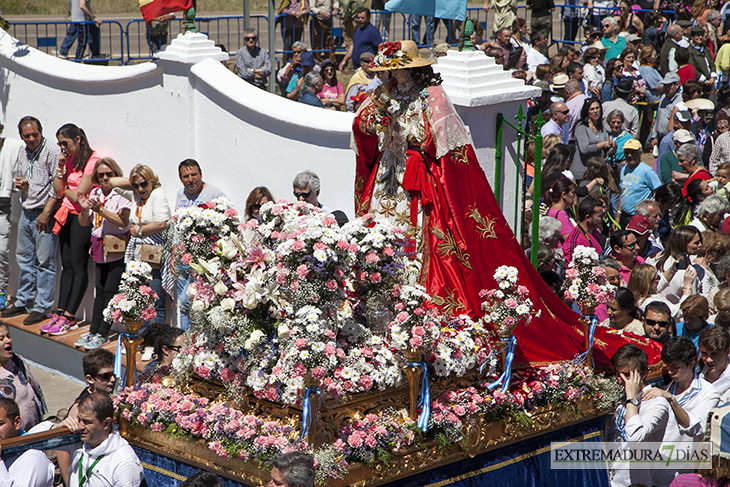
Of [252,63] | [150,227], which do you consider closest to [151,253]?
[150,227]

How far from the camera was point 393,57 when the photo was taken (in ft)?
20.0

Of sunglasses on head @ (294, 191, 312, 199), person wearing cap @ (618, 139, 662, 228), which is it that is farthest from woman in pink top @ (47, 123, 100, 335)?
person wearing cap @ (618, 139, 662, 228)

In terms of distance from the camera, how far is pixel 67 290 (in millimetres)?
9250

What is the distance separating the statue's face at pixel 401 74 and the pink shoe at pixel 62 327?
4.57 metres

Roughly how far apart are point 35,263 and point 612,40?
10324 millimetres

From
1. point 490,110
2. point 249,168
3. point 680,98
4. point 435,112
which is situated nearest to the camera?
point 435,112

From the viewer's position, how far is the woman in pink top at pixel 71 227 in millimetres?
9016

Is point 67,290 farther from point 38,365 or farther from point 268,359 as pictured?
point 268,359

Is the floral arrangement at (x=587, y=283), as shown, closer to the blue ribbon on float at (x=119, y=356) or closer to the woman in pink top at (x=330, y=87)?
the blue ribbon on float at (x=119, y=356)

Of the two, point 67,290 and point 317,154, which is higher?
point 317,154

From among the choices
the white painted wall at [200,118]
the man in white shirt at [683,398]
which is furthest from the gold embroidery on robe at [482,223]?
the man in white shirt at [683,398]

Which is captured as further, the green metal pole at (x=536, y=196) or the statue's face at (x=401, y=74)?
the green metal pole at (x=536, y=196)

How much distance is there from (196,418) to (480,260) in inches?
80.7

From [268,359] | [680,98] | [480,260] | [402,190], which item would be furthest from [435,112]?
[680,98]
